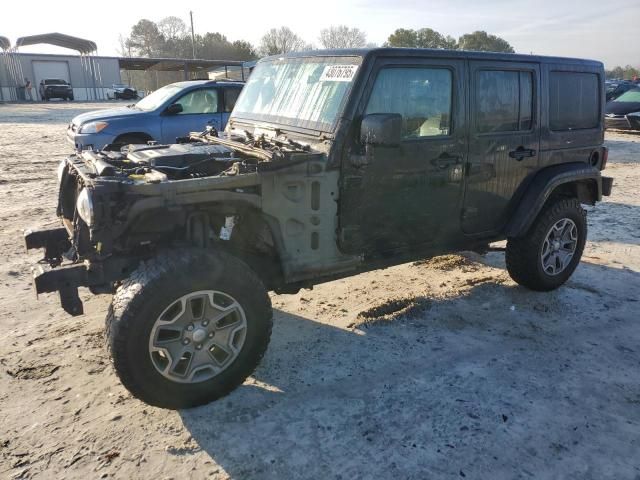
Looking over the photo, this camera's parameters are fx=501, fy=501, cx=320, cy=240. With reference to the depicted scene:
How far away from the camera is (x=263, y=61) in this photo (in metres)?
4.60

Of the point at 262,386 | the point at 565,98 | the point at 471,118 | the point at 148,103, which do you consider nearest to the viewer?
the point at 262,386

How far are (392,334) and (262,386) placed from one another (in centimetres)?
120

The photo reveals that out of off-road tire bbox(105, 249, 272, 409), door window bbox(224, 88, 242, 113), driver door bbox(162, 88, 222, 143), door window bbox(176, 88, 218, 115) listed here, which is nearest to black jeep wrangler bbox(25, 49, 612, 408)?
off-road tire bbox(105, 249, 272, 409)

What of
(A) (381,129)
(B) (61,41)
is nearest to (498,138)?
(A) (381,129)

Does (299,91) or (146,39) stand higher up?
(146,39)

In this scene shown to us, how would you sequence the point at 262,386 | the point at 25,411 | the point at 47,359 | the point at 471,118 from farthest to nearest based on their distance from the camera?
1. the point at 471,118
2. the point at 47,359
3. the point at 262,386
4. the point at 25,411

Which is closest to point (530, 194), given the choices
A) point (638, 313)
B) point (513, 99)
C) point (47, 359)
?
point (513, 99)

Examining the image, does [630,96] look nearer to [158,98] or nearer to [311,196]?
[158,98]

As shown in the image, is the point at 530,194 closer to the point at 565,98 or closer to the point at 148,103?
the point at 565,98

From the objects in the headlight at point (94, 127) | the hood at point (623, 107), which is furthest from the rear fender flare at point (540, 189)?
the hood at point (623, 107)

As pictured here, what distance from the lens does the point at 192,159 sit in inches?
142

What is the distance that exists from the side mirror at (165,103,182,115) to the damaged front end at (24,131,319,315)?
5455mm

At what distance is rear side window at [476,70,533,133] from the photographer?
400 centimetres

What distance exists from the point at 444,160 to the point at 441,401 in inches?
69.8
